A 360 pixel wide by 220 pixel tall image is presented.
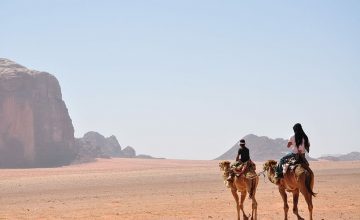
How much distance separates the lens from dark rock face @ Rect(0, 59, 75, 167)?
8469cm

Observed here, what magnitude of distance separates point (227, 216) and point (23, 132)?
72.5 m

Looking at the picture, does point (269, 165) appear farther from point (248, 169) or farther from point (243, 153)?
point (243, 153)

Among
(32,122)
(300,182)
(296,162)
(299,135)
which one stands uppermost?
(32,122)

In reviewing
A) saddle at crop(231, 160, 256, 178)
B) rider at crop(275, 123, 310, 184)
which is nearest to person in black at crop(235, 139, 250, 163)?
saddle at crop(231, 160, 256, 178)

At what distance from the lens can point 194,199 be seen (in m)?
25.7

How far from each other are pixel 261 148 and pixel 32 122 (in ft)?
293

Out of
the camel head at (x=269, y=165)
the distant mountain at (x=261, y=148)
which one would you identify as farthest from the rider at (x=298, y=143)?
the distant mountain at (x=261, y=148)

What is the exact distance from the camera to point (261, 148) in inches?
6417

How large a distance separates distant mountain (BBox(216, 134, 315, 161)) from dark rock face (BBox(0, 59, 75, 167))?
7435 centimetres

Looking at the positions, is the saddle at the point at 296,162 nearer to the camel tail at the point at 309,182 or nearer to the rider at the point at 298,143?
the rider at the point at 298,143

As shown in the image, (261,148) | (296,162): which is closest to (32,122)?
(296,162)

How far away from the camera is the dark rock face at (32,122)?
278ft

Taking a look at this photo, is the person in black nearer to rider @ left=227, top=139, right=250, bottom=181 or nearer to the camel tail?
rider @ left=227, top=139, right=250, bottom=181

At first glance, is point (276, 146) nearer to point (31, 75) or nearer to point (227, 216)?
point (31, 75)
